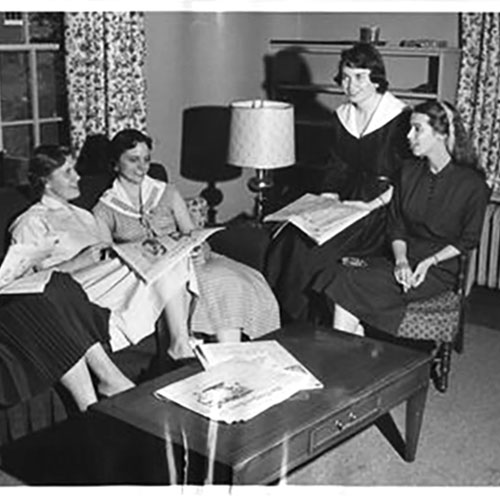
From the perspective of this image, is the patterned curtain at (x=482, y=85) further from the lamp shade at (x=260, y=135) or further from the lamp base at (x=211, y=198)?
the lamp base at (x=211, y=198)

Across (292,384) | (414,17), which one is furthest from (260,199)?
(292,384)

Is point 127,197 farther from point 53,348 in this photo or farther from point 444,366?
point 444,366

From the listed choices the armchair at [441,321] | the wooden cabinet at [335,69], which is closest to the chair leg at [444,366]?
the armchair at [441,321]

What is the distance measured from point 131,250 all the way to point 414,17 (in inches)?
48.5

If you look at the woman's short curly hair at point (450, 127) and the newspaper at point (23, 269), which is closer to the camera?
the newspaper at point (23, 269)

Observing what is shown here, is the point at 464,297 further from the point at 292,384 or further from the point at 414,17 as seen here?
the point at 414,17

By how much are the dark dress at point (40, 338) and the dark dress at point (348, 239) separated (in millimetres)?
564

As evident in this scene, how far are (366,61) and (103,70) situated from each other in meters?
0.64

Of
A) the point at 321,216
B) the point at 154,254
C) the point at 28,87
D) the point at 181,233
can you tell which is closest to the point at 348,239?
the point at 321,216

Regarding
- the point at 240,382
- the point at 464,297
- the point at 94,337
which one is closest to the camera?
the point at 240,382

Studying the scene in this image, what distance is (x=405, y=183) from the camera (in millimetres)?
2217

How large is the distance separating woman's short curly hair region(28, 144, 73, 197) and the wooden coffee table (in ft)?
1.88

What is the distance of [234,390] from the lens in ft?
5.02

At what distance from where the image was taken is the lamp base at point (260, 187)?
2.45 metres
